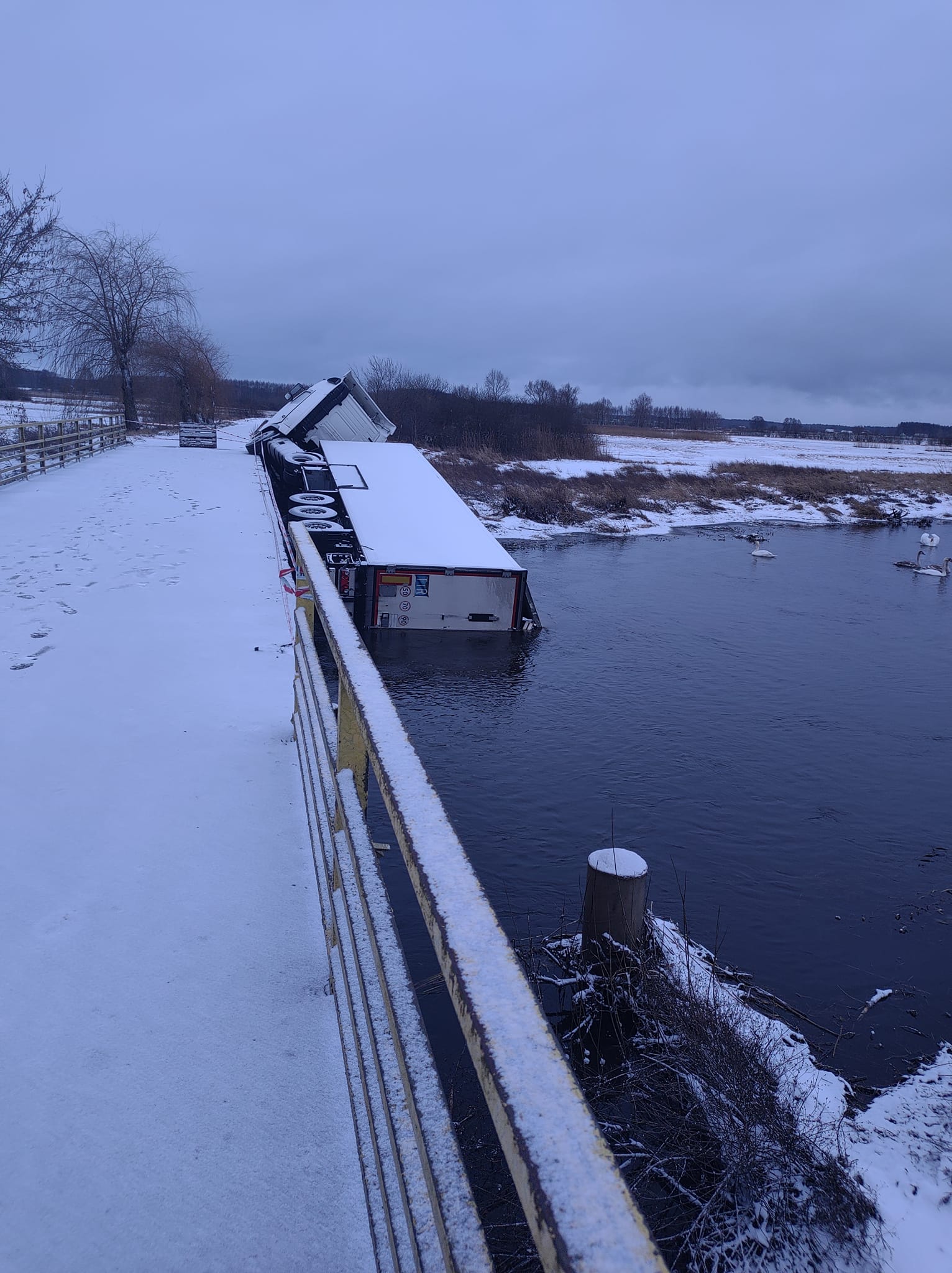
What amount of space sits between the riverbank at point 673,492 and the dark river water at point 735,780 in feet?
44.2

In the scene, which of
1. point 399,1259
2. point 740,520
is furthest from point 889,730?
point 740,520

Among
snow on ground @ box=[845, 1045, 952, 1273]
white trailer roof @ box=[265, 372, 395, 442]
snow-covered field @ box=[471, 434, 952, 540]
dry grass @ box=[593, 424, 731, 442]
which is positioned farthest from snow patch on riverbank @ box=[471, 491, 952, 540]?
dry grass @ box=[593, 424, 731, 442]

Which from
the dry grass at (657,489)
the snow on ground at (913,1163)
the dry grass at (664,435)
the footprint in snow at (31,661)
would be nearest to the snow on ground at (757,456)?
the dry grass at (664,435)

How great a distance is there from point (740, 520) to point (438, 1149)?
3761 cm

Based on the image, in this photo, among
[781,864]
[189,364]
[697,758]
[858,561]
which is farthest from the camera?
[189,364]

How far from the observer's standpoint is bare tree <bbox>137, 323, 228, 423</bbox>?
1613 inches

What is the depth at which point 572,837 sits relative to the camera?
25.0 feet

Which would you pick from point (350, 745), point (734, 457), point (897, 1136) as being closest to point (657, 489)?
point (734, 457)

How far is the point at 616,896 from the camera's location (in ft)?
17.4

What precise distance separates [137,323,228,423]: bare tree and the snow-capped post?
131 ft

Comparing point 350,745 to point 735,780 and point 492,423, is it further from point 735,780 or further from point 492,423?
point 492,423

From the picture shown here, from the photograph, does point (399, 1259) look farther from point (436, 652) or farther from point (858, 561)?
point (858, 561)

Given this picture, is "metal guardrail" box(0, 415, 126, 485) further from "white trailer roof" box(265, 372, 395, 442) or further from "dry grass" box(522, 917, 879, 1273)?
"dry grass" box(522, 917, 879, 1273)

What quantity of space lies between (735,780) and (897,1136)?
4899 mm
